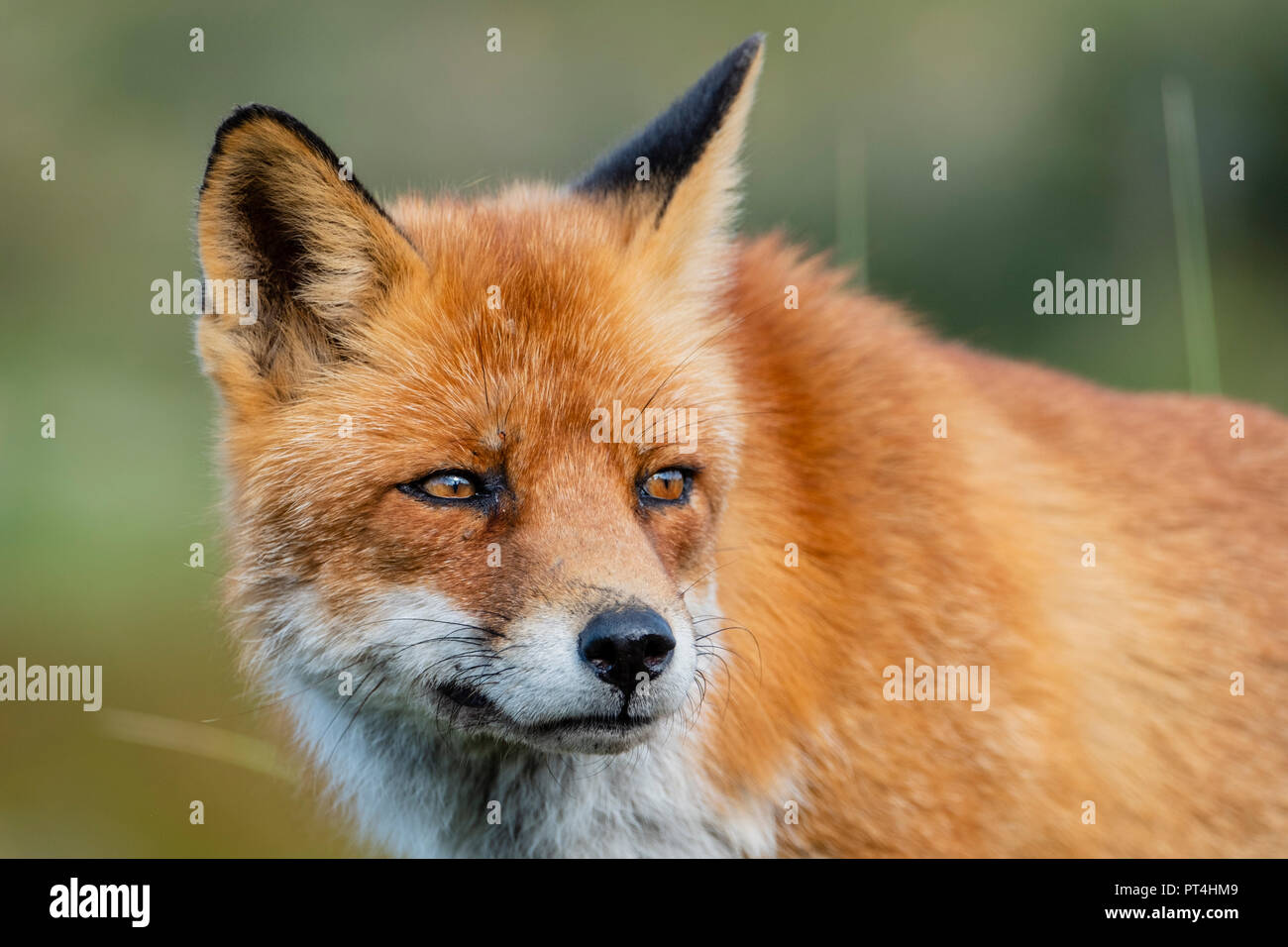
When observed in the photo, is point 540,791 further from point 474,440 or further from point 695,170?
point 695,170

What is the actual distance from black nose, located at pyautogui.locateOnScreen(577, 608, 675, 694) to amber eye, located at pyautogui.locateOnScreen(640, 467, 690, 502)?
0.70 meters

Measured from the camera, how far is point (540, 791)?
14.0 ft

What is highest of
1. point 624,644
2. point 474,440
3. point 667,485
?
point 474,440

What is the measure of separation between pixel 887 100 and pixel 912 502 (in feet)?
32.0

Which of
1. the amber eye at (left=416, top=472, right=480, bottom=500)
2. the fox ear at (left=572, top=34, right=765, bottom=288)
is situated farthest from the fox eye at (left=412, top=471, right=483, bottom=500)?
the fox ear at (left=572, top=34, right=765, bottom=288)

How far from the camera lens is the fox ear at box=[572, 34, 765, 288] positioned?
4.27m

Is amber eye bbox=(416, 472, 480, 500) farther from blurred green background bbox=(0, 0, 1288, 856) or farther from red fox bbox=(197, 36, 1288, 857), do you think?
blurred green background bbox=(0, 0, 1288, 856)

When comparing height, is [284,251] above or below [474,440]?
above

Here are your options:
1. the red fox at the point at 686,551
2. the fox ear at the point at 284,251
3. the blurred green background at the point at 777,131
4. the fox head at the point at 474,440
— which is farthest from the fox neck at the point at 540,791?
the blurred green background at the point at 777,131

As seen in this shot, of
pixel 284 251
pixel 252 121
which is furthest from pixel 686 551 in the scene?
pixel 252 121

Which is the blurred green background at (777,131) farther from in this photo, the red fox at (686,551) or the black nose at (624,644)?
the black nose at (624,644)

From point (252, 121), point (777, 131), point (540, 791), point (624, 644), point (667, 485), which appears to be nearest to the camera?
point (624, 644)

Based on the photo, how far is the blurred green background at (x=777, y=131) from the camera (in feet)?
41.9

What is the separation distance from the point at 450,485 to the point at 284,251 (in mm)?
1053
